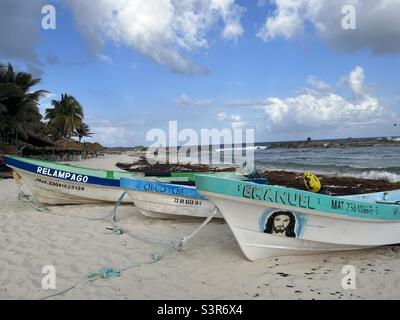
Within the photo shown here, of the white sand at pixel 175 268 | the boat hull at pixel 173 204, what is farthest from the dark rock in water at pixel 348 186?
the white sand at pixel 175 268

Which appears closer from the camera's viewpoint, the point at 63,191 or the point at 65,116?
the point at 63,191

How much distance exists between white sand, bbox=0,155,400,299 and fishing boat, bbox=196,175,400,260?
23 centimetres

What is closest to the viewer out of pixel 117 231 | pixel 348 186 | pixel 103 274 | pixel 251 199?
pixel 103 274

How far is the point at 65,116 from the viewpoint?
128 feet

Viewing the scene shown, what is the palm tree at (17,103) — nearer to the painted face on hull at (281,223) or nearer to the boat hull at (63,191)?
the boat hull at (63,191)

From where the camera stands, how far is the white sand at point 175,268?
3.97m

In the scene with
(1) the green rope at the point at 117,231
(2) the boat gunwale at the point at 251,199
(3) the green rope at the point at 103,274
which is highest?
(2) the boat gunwale at the point at 251,199

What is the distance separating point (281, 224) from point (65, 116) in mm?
38050

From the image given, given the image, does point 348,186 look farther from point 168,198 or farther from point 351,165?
point 351,165

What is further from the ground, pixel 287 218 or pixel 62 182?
pixel 62 182

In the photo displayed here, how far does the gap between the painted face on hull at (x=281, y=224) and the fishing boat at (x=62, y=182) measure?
16.6 ft

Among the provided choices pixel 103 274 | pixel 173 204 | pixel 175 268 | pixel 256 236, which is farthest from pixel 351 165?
pixel 103 274

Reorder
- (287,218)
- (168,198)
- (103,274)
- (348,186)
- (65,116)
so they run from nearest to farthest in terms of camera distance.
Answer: (103,274), (287,218), (168,198), (348,186), (65,116)

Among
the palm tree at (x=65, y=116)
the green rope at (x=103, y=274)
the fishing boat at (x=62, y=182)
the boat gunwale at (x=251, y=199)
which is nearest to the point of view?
the green rope at (x=103, y=274)
